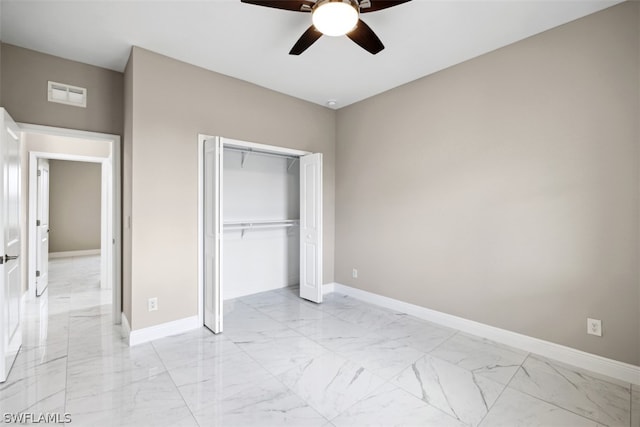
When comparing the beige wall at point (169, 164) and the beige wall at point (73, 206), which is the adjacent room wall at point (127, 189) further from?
the beige wall at point (73, 206)

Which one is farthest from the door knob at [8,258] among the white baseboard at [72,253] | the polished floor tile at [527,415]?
the white baseboard at [72,253]

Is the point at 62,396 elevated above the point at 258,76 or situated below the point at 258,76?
below

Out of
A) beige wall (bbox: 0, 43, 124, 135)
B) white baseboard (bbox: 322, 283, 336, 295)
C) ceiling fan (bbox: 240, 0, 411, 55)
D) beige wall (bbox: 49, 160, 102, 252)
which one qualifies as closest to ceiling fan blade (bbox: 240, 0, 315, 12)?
ceiling fan (bbox: 240, 0, 411, 55)

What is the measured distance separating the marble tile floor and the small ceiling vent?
2404 millimetres

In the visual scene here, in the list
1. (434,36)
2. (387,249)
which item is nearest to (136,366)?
(387,249)

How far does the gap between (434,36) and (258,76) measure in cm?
198

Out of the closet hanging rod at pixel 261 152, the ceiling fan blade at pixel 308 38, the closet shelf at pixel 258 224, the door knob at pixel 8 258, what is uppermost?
the ceiling fan blade at pixel 308 38

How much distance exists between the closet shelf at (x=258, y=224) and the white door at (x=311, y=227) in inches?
20.1

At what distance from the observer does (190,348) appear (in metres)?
2.86

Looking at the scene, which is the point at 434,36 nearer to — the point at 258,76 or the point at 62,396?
the point at 258,76

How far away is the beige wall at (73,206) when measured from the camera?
7.97 m

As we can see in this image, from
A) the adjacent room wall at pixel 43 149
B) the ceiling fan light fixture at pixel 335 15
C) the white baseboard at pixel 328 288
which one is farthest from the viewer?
the white baseboard at pixel 328 288

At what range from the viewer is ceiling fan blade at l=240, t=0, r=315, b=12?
1921 millimetres

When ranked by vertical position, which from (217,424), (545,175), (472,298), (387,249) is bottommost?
(217,424)
